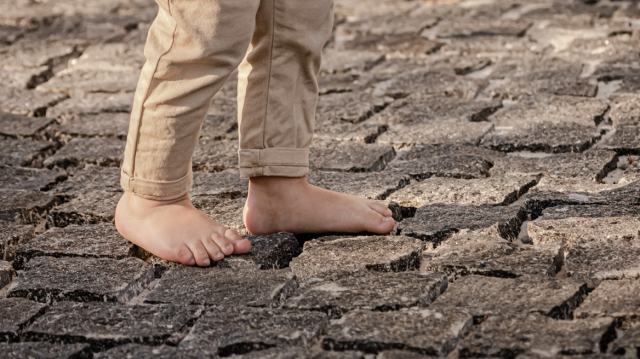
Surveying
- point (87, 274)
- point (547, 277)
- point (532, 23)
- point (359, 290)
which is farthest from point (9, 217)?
point (532, 23)

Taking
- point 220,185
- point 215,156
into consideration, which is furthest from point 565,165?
point 215,156

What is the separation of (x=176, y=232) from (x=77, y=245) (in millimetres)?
325

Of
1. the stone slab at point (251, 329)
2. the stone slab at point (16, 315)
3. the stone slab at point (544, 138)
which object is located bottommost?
the stone slab at point (16, 315)

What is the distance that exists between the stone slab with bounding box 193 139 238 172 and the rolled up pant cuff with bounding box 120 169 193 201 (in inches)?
30.7

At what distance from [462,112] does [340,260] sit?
1.57m

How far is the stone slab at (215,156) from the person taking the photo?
3.06 m

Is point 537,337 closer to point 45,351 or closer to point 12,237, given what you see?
point 45,351

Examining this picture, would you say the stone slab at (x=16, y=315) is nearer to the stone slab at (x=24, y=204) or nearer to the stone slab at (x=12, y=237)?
the stone slab at (x=12, y=237)

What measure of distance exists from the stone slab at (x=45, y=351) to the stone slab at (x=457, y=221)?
3.24 ft

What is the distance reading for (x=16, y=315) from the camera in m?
1.88

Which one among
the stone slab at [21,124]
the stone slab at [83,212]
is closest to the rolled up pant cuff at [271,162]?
the stone slab at [83,212]

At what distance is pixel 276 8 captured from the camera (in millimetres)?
2162

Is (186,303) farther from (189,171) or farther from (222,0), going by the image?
(222,0)

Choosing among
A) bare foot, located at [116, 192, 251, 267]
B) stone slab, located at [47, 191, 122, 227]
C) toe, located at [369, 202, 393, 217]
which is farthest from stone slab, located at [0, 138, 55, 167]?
toe, located at [369, 202, 393, 217]
